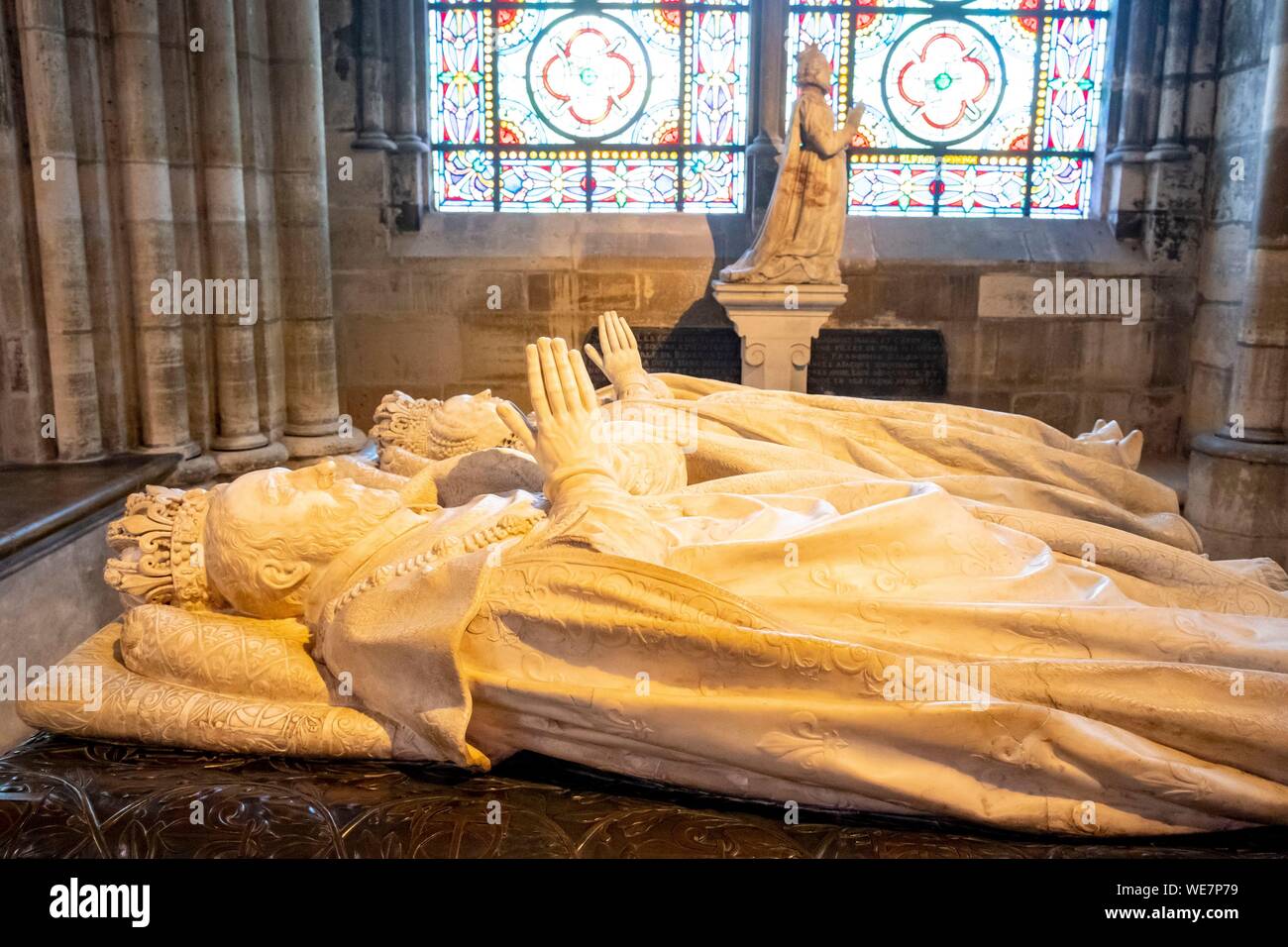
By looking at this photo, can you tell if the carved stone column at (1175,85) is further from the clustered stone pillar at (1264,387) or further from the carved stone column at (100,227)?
the carved stone column at (100,227)

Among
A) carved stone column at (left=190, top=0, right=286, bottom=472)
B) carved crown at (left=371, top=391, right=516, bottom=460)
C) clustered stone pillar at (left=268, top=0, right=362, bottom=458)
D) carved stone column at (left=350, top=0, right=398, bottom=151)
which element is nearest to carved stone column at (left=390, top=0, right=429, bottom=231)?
carved stone column at (left=350, top=0, right=398, bottom=151)

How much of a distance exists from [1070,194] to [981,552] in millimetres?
6863

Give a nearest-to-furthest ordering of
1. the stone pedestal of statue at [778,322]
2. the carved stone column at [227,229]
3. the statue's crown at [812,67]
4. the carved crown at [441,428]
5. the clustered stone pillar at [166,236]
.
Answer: the carved crown at [441,428], the clustered stone pillar at [166,236], the carved stone column at [227,229], the statue's crown at [812,67], the stone pedestal of statue at [778,322]

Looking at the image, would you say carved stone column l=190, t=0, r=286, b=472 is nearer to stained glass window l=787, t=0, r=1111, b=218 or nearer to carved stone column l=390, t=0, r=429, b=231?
carved stone column l=390, t=0, r=429, b=231

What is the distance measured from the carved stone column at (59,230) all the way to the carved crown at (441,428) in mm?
2466

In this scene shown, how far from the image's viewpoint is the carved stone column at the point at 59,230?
472cm

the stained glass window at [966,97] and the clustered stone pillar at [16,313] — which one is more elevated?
the stained glass window at [966,97]

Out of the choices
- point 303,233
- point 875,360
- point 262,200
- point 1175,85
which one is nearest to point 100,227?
point 262,200

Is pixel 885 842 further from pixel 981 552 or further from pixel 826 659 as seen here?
pixel 981 552

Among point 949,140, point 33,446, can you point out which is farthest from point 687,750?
point 949,140

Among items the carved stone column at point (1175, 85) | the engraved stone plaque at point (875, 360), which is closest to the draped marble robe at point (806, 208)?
the engraved stone plaque at point (875, 360)

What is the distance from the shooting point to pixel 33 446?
4980 millimetres

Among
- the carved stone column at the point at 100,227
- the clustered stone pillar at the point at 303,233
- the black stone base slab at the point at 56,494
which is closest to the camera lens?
the black stone base slab at the point at 56,494

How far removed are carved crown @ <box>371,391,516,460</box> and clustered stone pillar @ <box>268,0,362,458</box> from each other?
3.19m
